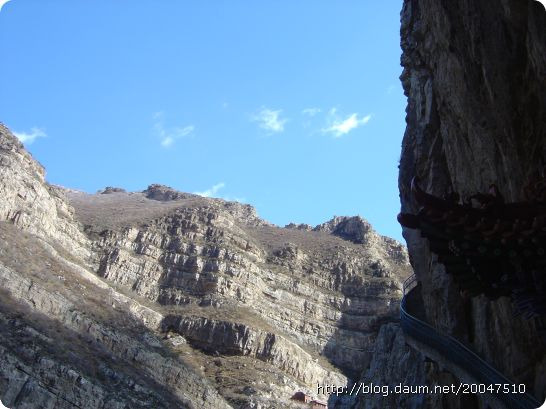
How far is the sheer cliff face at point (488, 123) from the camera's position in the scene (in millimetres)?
10523

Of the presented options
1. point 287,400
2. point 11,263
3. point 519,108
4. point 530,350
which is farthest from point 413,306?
point 11,263

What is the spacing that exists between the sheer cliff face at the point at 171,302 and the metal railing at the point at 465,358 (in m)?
22.3

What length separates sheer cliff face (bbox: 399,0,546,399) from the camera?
10.5 metres

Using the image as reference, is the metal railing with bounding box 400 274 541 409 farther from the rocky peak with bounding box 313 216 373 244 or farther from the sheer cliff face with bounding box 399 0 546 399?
the rocky peak with bounding box 313 216 373 244

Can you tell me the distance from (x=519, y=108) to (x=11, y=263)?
144 feet

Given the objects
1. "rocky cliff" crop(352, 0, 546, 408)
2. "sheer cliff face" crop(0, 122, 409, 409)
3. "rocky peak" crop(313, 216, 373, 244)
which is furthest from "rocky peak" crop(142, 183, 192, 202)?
"rocky cliff" crop(352, 0, 546, 408)

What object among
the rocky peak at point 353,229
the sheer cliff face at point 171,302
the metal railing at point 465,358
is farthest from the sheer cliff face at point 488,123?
the rocky peak at point 353,229

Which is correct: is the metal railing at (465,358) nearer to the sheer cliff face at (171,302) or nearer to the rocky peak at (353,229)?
the sheer cliff face at (171,302)

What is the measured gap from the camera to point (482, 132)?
12.5 meters

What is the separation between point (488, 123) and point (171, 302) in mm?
55453

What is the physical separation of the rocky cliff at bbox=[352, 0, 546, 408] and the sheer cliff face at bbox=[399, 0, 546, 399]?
22 millimetres

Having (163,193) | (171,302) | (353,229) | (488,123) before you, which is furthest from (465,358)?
(163,193)

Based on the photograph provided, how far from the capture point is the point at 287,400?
159ft

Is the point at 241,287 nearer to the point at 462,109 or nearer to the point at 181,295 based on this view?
the point at 181,295
